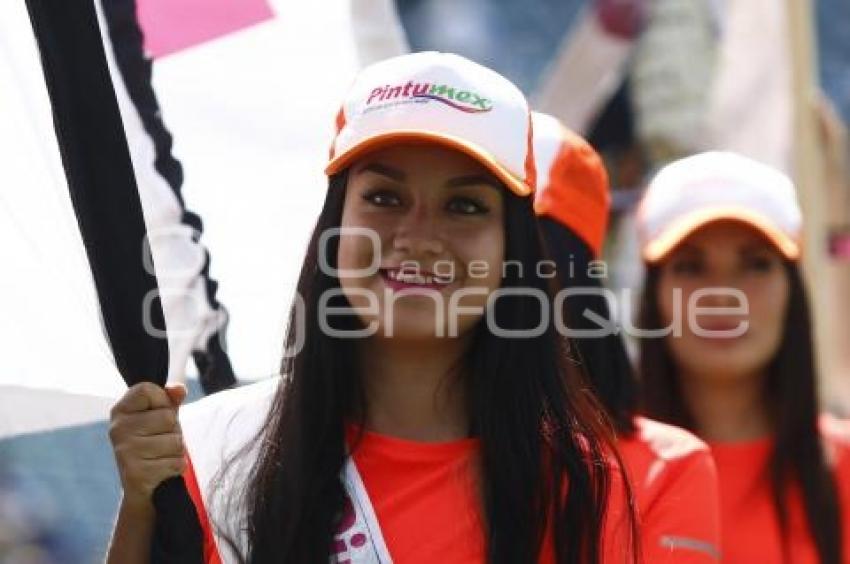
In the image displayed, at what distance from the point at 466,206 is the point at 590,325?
25.4 inches

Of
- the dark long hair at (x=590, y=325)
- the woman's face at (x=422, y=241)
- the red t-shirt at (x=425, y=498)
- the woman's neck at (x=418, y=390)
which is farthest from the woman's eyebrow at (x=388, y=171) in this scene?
the dark long hair at (x=590, y=325)

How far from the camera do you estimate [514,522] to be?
2.17 m

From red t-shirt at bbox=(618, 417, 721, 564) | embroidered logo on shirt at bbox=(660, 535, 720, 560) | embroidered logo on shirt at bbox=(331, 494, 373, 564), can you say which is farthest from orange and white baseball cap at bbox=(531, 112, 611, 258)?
embroidered logo on shirt at bbox=(331, 494, 373, 564)

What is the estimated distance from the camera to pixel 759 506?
3.05 metres

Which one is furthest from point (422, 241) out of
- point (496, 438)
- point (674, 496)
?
point (674, 496)

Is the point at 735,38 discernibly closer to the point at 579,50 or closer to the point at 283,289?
the point at 579,50

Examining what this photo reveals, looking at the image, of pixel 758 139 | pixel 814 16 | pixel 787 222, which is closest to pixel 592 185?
pixel 787 222

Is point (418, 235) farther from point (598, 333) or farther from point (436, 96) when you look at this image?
point (598, 333)

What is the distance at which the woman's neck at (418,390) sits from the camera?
2303mm

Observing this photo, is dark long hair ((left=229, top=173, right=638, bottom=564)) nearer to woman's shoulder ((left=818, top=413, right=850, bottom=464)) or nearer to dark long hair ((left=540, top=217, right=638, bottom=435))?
dark long hair ((left=540, top=217, right=638, bottom=435))

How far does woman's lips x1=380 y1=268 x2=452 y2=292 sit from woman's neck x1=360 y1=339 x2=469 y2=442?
0.11 meters

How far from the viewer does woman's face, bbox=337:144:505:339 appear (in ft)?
7.29

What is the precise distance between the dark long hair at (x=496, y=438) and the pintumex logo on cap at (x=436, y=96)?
0.12 m

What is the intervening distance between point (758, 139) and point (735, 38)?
1.00 ft
